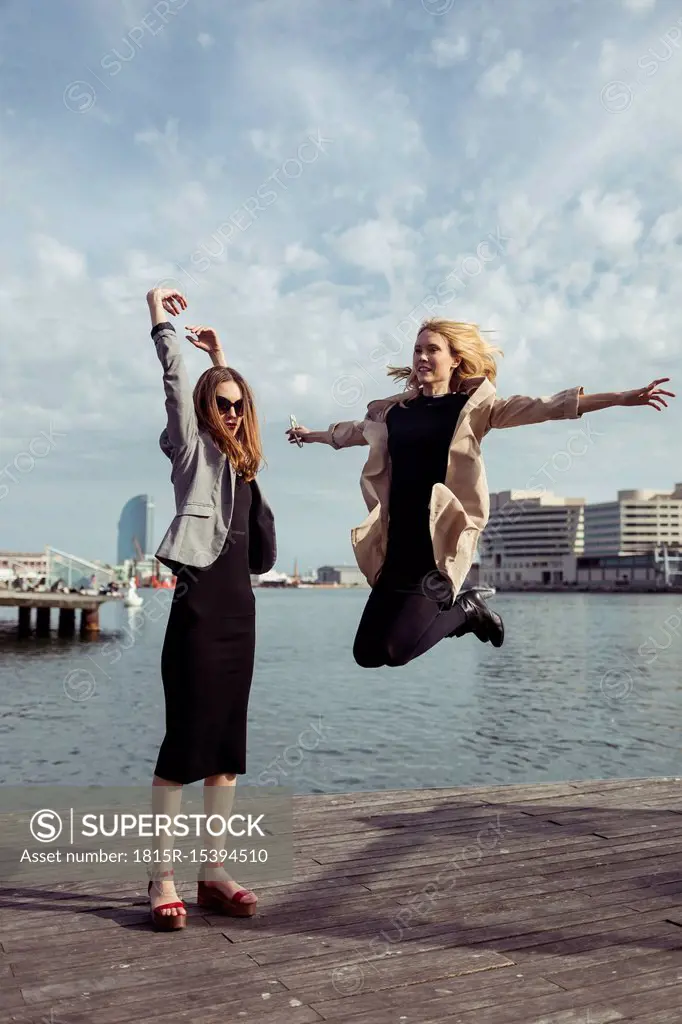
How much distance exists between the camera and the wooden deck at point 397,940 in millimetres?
3379

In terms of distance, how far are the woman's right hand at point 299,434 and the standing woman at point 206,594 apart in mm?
190

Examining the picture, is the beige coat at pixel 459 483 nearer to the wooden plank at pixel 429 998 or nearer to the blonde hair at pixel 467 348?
the blonde hair at pixel 467 348

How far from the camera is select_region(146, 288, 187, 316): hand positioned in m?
4.39

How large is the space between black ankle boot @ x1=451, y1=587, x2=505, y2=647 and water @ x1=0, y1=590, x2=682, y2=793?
26.8ft

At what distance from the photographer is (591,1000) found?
135 inches

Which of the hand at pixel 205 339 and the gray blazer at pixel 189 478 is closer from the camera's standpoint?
the gray blazer at pixel 189 478

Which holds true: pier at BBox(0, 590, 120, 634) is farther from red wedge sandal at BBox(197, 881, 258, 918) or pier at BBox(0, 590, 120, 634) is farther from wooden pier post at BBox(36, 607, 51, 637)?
red wedge sandal at BBox(197, 881, 258, 918)

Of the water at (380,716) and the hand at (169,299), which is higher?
the hand at (169,299)

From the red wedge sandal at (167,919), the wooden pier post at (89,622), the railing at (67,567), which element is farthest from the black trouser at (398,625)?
the railing at (67,567)

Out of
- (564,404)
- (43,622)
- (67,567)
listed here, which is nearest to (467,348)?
(564,404)

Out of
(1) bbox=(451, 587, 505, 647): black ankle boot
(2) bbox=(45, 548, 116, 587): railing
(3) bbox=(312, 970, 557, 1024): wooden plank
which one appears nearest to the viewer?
(3) bbox=(312, 970, 557, 1024): wooden plank

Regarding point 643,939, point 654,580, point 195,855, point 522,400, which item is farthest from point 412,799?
point 654,580

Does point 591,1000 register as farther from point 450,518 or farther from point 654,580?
point 654,580

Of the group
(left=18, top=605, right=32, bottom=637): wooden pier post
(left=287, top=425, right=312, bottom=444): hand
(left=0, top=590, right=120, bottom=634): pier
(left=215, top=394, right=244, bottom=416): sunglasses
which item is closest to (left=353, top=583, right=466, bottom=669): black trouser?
(left=287, top=425, right=312, bottom=444): hand
